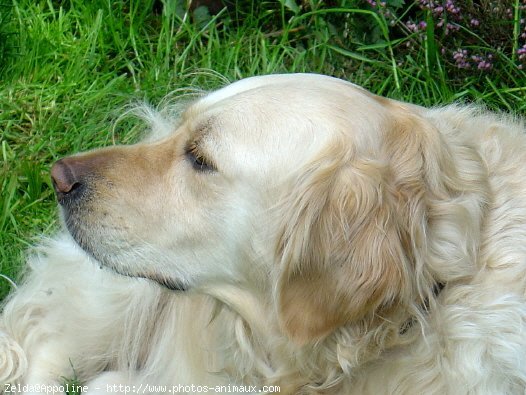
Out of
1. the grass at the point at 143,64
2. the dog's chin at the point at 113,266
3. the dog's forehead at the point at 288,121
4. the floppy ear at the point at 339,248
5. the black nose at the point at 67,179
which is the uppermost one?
the dog's forehead at the point at 288,121

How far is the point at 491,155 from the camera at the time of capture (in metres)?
2.48

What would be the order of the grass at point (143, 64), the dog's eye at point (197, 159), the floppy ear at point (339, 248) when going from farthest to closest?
the grass at point (143, 64), the dog's eye at point (197, 159), the floppy ear at point (339, 248)

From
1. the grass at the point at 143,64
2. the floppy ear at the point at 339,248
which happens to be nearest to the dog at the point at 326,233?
the floppy ear at the point at 339,248

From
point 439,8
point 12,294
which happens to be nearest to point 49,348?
point 12,294

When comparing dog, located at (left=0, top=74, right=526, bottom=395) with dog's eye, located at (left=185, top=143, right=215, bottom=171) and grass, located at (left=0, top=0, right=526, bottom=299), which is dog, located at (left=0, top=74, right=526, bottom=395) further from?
grass, located at (left=0, top=0, right=526, bottom=299)

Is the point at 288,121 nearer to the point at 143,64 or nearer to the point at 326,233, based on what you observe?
the point at 326,233

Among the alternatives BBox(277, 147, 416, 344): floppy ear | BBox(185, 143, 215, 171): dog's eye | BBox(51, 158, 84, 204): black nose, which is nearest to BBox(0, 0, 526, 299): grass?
BBox(51, 158, 84, 204): black nose

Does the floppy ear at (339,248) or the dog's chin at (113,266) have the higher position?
the floppy ear at (339,248)

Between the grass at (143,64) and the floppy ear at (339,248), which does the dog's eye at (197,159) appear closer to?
the floppy ear at (339,248)

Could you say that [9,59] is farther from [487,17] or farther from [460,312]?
[460,312]

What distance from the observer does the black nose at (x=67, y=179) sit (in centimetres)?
235

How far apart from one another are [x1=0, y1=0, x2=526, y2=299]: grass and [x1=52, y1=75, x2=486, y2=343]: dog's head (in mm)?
1307

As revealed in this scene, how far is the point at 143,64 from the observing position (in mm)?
4086

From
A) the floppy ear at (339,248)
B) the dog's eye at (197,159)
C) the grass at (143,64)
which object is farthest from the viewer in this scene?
the grass at (143,64)
